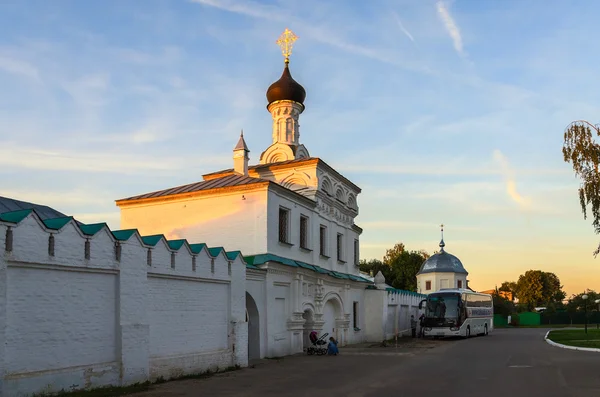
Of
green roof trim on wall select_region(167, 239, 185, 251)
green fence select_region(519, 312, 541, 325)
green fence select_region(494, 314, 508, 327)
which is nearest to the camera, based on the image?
green roof trim on wall select_region(167, 239, 185, 251)

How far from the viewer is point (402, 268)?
79.1 meters

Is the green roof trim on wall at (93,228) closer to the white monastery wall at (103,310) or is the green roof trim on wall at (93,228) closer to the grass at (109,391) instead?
the white monastery wall at (103,310)

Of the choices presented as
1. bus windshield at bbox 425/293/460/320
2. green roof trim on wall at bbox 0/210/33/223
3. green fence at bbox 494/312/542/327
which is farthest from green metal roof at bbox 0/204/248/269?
green fence at bbox 494/312/542/327

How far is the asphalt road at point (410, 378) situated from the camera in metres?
13.9

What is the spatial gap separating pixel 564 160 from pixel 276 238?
11.0m

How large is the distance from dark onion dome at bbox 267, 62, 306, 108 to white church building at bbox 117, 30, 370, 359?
54 mm

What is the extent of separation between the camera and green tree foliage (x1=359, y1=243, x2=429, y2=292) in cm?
7819

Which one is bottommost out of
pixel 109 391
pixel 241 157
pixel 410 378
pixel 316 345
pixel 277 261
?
pixel 316 345

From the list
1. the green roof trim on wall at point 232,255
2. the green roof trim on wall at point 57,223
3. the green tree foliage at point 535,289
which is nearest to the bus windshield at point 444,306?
the green roof trim on wall at point 232,255

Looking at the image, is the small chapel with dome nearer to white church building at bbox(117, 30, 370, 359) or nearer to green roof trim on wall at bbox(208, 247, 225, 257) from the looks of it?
white church building at bbox(117, 30, 370, 359)

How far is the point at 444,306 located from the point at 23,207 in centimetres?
2865

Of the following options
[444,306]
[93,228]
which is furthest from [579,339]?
[93,228]

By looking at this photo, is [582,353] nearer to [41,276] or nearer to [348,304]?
[348,304]

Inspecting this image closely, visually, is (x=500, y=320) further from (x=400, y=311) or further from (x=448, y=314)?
(x=448, y=314)
